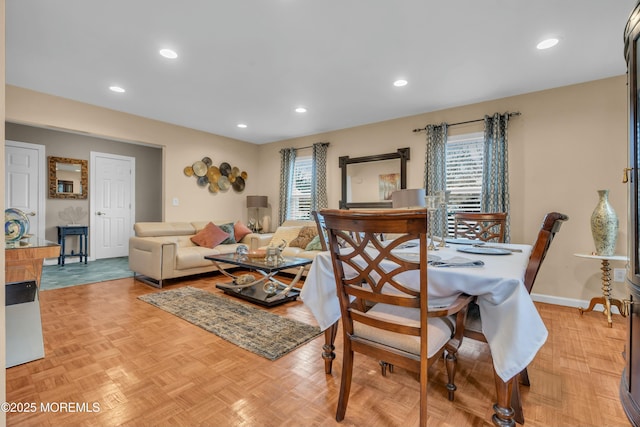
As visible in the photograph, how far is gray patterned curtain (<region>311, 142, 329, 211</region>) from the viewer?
5.22 meters

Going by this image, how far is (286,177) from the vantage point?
5.76 metres

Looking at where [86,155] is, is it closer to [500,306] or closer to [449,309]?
[449,309]

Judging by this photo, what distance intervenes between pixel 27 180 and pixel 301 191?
465 cm

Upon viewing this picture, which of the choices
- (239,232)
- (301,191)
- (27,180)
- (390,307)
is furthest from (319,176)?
(27,180)

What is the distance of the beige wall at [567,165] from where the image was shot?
303 centimetres

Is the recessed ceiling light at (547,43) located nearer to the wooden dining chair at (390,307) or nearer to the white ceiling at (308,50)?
the white ceiling at (308,50)

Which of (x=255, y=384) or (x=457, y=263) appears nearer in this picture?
(x=457, y=263)

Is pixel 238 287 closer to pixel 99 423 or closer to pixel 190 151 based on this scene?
pixel 99 423

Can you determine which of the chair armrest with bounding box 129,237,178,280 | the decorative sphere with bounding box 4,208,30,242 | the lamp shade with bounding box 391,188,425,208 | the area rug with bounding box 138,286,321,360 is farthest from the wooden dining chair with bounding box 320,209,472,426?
the chair armrest with bounding box 129,237,178,280

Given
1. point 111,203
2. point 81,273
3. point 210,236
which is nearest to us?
point 81,273

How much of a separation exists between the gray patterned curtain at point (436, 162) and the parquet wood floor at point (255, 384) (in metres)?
2.09

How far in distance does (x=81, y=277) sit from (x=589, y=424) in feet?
18.3

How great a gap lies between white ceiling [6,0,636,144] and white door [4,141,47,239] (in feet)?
7.18

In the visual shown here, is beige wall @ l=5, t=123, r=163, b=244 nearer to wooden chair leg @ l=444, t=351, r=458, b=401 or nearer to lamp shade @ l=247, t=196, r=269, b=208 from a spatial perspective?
lamp shade @ l=247, t=196, r=269, b=208
